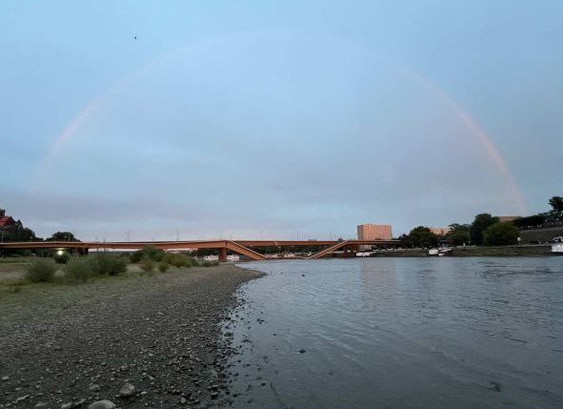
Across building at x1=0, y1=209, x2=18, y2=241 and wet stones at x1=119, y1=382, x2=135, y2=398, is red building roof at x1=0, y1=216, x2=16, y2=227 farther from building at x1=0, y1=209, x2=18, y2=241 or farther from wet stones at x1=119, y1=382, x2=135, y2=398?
wet stones at x1=119, y1=382, x2=135, y2=398

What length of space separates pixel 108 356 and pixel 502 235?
600 feet

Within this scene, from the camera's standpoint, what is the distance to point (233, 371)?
13172 millimetres

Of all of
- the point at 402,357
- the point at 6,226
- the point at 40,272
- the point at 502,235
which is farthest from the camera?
the point at 6,226

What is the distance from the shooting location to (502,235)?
170 m

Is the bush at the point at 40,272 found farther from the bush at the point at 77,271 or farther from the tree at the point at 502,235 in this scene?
the tree at the point at 502,235

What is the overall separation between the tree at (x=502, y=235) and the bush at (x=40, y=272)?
171 metres

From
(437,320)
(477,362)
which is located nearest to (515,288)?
(437,320)

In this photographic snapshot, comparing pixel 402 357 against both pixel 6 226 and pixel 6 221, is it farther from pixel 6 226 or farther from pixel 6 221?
pixel 6 221

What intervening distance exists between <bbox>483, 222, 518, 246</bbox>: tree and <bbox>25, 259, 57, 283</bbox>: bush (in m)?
171

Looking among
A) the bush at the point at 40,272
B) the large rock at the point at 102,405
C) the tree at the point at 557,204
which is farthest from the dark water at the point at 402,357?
the tree at the point at 557,204

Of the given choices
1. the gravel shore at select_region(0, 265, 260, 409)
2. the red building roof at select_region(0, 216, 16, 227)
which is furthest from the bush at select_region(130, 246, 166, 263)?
the red building roof at select_region(0, 216, 16, 227)

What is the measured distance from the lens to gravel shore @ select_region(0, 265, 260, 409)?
997 centimetres

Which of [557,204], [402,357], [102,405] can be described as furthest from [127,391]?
[557,204]

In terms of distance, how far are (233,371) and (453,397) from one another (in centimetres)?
642
